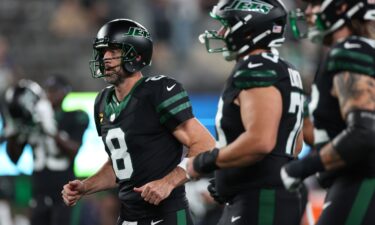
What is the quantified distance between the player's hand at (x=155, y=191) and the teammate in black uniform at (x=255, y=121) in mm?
388

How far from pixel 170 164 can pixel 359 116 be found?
1.61 metres

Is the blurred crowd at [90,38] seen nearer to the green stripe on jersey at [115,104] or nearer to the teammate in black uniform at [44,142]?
the teammate in black uniform at [44,142]

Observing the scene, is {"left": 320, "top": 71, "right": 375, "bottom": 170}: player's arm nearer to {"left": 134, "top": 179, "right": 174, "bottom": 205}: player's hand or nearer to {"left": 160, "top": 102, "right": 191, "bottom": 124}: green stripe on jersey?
{"left": 134, "top": 179, "right": 174, "bottom": 205}: player's hand

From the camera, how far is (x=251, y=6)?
14.9 feet

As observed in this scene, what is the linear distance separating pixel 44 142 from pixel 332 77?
5812 millimetres

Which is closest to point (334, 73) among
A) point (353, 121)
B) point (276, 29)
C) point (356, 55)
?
point (356, 55)

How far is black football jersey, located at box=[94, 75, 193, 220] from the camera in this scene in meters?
5.07

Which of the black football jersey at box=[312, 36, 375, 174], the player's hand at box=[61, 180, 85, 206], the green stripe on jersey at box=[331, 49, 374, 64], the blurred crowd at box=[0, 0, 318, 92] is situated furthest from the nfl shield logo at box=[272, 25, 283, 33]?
the blurred crowd at box=[0, 0, 318, 92]

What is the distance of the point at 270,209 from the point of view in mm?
4363

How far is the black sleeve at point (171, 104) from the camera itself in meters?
5.05

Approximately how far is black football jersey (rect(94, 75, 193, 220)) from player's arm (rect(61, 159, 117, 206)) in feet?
0.82

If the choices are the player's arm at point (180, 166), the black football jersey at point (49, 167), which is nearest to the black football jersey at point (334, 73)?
the player's arm at point (180, 166)

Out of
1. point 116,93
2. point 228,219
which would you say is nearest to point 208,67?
point 116,93

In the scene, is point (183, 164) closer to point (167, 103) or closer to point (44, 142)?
point (167, 103)
